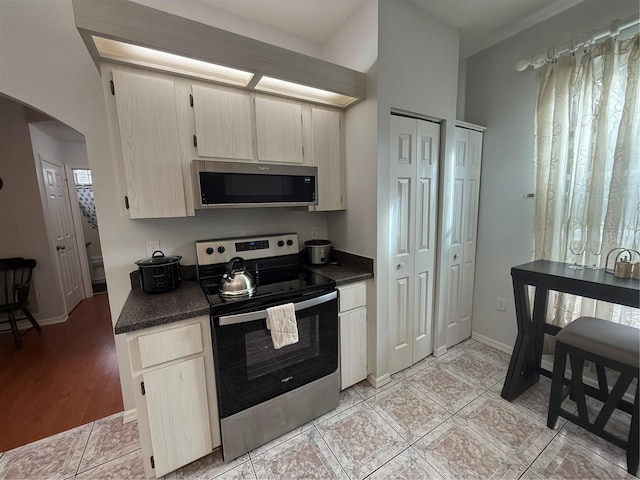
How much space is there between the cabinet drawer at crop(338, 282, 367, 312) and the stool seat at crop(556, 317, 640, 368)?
1207 millimetres

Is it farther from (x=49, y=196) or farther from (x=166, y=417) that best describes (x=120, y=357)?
(x=49, y=196)

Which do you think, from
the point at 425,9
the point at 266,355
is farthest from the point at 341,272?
the point at 425,9

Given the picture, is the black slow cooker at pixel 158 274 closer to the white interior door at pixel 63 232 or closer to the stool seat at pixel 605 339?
the stool seat at pixel 605 339

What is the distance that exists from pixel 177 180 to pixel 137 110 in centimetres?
40

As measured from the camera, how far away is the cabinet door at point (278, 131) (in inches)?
69.7

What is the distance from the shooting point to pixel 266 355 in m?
1.55

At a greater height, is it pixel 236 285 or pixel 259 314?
pixel 236 285

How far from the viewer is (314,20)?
1976 millimetres

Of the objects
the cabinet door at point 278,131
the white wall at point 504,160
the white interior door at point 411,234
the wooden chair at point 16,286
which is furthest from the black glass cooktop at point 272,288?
the wooden chair at point 16,286

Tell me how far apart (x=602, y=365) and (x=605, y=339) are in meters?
0.15

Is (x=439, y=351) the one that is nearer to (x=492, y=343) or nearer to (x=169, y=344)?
(x=492, y=343)

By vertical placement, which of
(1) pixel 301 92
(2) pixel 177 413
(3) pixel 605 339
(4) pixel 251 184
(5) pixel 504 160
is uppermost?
(1) pixel 301 92

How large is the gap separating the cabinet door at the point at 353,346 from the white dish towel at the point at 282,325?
1.48 ft

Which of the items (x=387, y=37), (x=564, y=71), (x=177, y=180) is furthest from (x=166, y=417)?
(x=564, y=71)
